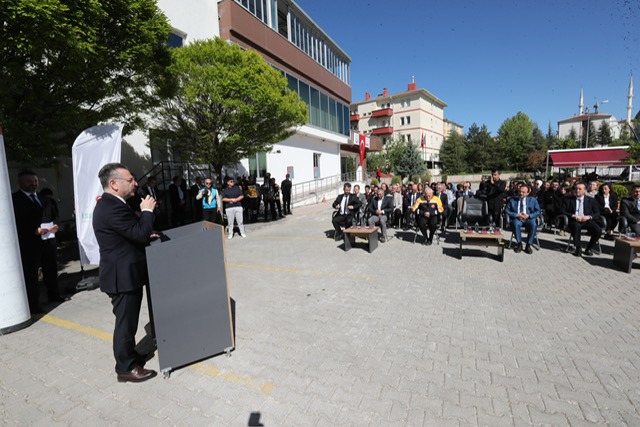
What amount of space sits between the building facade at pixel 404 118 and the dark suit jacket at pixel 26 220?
51.5 metres

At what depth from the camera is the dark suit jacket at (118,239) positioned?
109 inches

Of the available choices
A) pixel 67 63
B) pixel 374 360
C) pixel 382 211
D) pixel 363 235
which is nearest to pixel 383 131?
pixel 382 211

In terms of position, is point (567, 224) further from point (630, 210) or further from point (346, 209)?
point (346, 209)

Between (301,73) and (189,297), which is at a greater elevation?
(301,73)

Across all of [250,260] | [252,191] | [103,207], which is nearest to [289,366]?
[103,207]

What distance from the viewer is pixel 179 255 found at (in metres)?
2.97

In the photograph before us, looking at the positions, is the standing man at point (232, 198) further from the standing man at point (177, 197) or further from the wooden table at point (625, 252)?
the wooden table at point (625, 252)

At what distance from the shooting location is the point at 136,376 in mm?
2977

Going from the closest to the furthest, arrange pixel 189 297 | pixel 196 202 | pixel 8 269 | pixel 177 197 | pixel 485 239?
pixel 189 297
pixel 8 269
pixel 485 239
pixel 177 197
pixel 196 202

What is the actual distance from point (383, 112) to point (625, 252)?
176 feet

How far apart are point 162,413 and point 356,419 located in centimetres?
156

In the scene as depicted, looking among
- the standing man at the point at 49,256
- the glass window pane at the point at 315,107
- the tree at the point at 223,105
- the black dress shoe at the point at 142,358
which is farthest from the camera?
the glass window pane at the point at 315,107

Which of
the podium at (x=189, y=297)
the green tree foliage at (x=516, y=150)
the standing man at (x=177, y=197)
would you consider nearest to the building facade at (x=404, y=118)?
the green tree foliage at (x=516, y=150)

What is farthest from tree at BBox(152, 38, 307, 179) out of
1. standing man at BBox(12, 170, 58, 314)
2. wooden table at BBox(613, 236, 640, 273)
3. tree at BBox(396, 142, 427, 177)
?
tree at BBox(396, 142, 427, 177)
